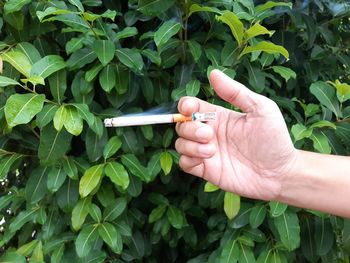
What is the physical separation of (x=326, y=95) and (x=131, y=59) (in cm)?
68

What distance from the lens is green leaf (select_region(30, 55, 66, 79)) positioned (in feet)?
4.21

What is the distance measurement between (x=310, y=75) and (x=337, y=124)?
0.34 m

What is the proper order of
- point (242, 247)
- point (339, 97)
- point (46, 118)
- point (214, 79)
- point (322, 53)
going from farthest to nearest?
1. point (322, 53)
2. point (242, 247)
3. point (339, 97)
4. point (46, 118)
5. point (214, 79)

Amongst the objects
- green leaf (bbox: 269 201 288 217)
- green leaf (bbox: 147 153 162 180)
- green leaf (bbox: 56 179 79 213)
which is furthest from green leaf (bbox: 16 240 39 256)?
green leaf (bbox: 269 201 288 217)

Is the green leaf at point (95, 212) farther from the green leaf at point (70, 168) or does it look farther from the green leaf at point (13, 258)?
the green leaf at point (13, 258)

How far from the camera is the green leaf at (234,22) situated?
1.21 m

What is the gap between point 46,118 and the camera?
127cm

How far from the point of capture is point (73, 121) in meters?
1.24

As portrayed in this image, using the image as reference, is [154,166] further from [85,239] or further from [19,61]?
[19,61]

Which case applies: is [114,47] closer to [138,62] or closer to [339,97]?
[138,62]

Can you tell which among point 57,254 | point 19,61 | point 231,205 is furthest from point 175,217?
point 19,61

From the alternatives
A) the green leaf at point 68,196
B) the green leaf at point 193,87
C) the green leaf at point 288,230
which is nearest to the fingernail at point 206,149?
the green leaf at point 193,87

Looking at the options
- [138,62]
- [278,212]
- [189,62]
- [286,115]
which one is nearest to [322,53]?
[286,115]

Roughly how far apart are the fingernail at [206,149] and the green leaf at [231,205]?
37 cm
